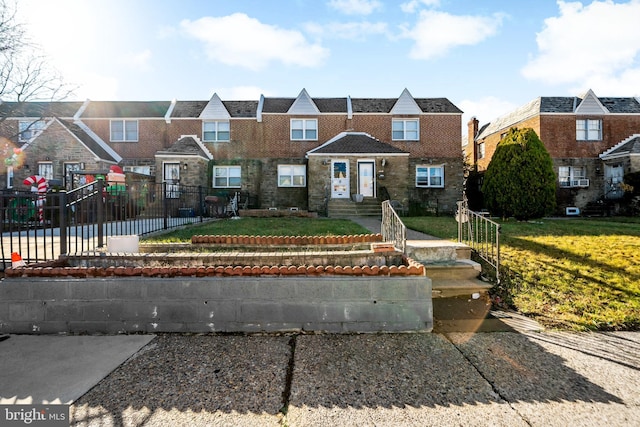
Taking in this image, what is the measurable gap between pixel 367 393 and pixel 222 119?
2175 centimetres

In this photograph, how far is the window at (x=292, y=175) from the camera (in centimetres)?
2109

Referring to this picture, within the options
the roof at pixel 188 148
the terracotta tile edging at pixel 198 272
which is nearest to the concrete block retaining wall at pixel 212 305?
the terracotta tile edging at pixel 198 272

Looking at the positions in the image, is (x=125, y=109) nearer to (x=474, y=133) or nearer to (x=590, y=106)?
(x=474, y=133)

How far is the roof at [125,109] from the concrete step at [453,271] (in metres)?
22.3

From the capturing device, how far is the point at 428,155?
2150 centimetres

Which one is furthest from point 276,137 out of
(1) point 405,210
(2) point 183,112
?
(1) point 405,210

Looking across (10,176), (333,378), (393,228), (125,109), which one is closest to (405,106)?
(393,228)

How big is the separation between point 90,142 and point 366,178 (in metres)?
18.1

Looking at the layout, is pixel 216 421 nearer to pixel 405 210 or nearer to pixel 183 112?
pixel 405 210

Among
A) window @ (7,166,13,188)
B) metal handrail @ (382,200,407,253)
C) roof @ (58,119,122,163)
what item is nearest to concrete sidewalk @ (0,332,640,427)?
metal handrail @ (382,200,407,253)

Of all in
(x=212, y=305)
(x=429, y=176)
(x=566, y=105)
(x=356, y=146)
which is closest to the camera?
(x=212, y=305)

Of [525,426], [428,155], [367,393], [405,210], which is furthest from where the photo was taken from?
[428,155]

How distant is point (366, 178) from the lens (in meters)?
19.0

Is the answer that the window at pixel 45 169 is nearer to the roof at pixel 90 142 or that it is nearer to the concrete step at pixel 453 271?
the roof at pixel 90 142
